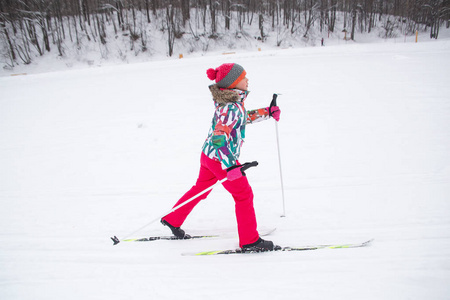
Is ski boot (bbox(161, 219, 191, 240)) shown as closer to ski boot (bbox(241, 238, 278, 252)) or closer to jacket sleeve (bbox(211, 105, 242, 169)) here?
ski boot (bbox(241, 238, 278, 252))

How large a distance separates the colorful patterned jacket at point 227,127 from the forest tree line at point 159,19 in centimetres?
2252

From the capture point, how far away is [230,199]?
3277 mm

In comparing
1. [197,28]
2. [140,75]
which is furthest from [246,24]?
[140,75]

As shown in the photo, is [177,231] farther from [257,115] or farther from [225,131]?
[257,115]

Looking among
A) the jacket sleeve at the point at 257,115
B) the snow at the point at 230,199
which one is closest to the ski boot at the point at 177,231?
the snow at the point at 230,199

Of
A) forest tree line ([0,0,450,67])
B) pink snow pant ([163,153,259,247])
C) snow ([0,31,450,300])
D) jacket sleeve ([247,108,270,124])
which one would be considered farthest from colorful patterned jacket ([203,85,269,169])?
forest tree line ([0,0,450,67])

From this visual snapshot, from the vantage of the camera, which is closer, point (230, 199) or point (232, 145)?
point (232, 145)

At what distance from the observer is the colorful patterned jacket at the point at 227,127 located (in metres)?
1.98

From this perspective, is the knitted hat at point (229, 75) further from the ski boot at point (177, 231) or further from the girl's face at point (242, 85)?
the ski boot at point (177, 231)

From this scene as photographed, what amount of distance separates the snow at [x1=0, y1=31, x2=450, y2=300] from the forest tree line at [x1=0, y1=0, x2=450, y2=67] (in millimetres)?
19141

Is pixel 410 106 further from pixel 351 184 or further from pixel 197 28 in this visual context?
pixel 197 28

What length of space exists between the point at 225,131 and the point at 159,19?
2862 cm

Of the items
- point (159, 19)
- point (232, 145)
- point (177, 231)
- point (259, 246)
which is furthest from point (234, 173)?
point (159, 19)

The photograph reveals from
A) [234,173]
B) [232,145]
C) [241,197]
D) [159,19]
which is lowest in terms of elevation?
[241,197]
